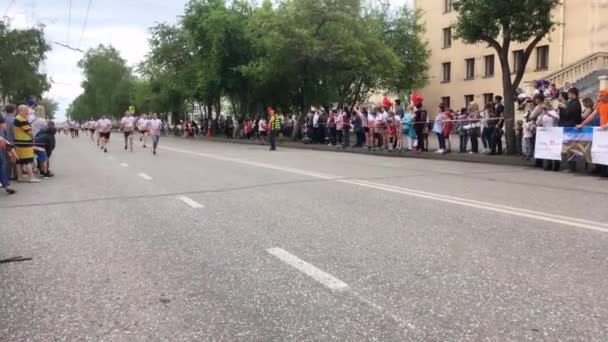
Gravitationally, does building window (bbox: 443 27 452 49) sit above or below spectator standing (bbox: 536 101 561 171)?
above

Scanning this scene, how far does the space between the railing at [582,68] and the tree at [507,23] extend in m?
14.3

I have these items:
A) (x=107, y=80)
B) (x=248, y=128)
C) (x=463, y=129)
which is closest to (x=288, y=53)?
(x=248, y=128)

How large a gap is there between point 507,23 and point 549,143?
4.37 metres

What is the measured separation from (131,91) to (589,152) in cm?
9304

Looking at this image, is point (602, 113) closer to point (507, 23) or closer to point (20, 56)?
point (507, 23)

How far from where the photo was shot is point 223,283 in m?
4.78

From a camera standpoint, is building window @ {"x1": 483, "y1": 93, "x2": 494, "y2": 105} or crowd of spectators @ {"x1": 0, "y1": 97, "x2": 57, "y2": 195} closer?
crowd of spectators @ {"x1": 0, "y1": 97, "x2": 57, "y2": 195}

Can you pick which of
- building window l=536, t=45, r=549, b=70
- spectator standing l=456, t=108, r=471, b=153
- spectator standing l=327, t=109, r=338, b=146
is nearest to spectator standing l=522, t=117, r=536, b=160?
spectator standing l=456, t=108, r=471, b=153

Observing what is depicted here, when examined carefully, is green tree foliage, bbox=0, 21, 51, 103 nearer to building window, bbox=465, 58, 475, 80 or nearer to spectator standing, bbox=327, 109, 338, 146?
spectator standing, bbox=327, 109, 338, 146

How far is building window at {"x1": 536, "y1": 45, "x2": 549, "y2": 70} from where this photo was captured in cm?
3991

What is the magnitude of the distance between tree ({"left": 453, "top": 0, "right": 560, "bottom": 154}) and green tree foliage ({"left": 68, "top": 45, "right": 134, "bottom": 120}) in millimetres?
86242

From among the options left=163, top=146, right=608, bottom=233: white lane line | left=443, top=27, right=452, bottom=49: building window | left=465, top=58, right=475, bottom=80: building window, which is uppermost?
left=443, top=27, right=452, bottom=49: building window

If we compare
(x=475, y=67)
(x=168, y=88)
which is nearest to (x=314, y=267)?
(x=475, y=67)

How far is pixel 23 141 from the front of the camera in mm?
13258
